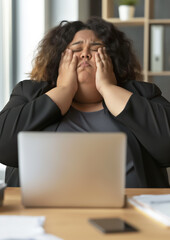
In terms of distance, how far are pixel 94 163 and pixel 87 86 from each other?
1.03 metres

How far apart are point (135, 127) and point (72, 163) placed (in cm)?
86

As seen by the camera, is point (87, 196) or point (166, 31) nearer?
point (87, 196)

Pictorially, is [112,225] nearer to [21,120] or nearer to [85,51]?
[21,120]

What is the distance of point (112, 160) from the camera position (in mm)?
1259

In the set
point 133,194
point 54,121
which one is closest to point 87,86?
point 54,121

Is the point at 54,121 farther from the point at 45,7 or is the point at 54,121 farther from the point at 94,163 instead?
the point at 45,7

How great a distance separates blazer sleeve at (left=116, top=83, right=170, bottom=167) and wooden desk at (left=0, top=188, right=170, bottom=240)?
0.72 m

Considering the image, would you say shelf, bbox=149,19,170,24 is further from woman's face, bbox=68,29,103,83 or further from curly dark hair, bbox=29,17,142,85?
woman's face, bbox=68,29,103,83

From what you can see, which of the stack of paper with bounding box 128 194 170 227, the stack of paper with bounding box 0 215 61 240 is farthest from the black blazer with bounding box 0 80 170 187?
the stack of paper with bounding box 0 215 61 240

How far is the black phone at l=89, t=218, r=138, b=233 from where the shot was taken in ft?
3.57

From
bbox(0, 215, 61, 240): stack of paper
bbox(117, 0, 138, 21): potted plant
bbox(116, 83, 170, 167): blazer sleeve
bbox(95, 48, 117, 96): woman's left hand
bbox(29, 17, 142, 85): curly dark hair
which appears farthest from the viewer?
bbox(117, 0, 138, 21): potted plant

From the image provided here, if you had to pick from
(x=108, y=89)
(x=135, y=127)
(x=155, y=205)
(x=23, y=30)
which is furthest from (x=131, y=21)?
(x=155, y=205)

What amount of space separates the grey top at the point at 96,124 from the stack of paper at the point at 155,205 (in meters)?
0.57

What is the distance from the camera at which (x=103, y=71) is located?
7.47 feet
